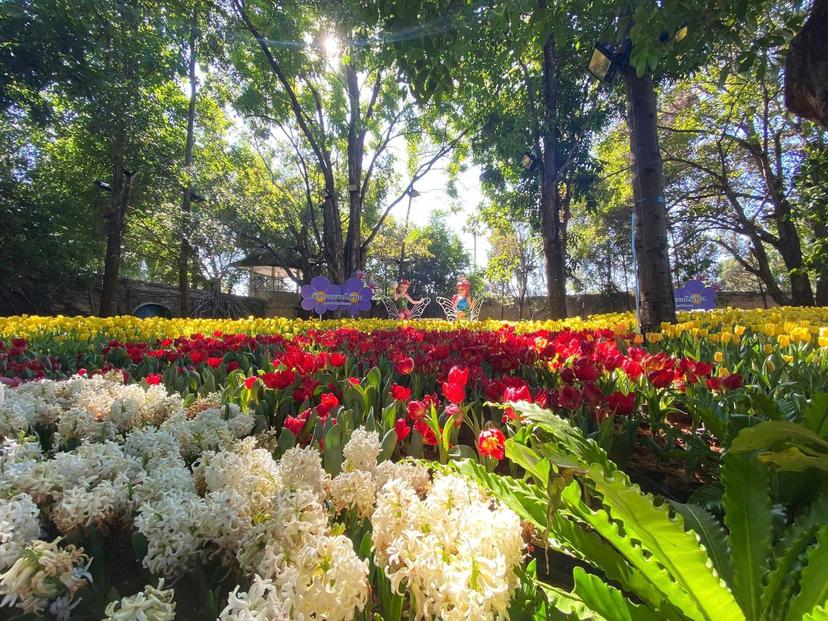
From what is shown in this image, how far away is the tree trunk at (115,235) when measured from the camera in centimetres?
1330

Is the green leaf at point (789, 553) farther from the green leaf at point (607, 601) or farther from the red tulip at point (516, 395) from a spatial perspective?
the red tulip at point (516, 395)

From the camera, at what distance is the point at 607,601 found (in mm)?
722

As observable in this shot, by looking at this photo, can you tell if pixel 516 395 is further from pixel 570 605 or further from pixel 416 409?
pixel 570 605

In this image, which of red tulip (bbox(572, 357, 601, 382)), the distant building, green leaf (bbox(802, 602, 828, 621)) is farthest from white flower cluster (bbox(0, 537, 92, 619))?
the distant building

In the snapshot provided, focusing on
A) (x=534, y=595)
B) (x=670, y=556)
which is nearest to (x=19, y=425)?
(x=534, y=595)

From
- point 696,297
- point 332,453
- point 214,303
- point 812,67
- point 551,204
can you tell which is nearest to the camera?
point 332,453

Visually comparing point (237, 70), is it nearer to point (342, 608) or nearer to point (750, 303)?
point (342, 608)

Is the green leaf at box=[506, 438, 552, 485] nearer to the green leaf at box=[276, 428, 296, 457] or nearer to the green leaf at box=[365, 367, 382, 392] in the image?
the green leaf at box=[276, 428, 296, 457]

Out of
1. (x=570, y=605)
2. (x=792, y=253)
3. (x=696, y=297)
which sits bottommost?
(x=570, y=605)

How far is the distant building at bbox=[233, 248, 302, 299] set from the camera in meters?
22.4

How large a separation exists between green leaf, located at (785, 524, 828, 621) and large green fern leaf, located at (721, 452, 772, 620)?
77 millimetres

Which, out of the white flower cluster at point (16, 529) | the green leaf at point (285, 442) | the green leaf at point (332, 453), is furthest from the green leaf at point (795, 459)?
the white flower cluster at point (16, 529)

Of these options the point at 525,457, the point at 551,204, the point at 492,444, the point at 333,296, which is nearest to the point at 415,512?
the point at 525,457

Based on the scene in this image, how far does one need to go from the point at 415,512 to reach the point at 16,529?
84cm
